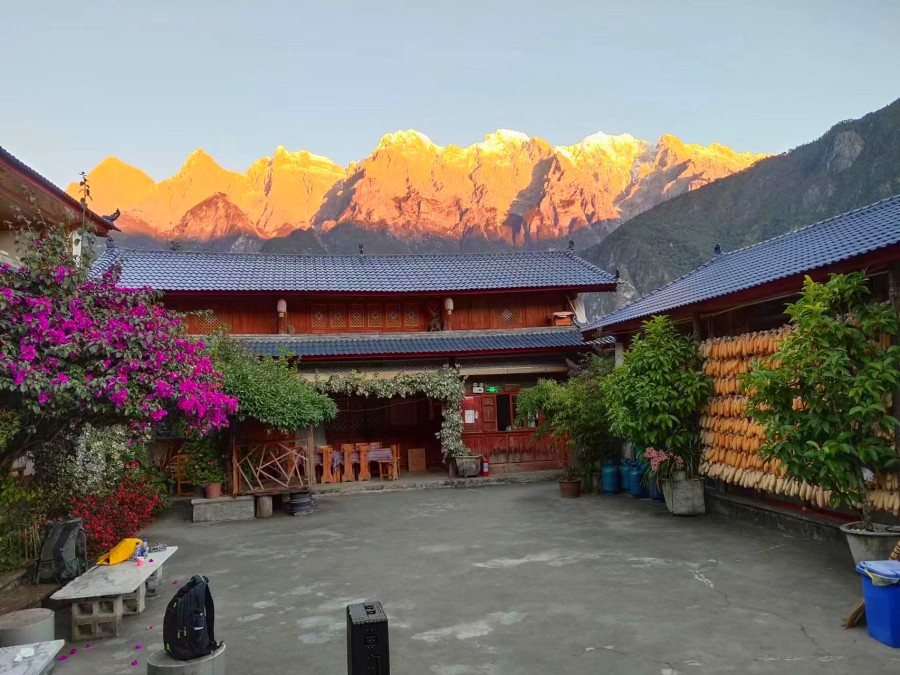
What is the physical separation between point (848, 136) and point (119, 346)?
61.3 meters

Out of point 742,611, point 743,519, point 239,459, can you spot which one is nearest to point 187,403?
point 742,611

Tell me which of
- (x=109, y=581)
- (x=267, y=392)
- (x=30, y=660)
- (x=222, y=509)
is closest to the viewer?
(x=30, y=660)

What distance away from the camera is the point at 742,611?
22.0ft

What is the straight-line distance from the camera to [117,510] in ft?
34.3

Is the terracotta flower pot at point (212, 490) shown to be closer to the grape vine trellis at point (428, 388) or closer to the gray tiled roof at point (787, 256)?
the grape vine trellis at point (428, 388)

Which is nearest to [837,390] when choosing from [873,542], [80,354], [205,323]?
[873,542]

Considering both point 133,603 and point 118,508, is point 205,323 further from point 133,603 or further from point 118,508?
point 133,603

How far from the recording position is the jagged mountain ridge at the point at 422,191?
76.7 metres

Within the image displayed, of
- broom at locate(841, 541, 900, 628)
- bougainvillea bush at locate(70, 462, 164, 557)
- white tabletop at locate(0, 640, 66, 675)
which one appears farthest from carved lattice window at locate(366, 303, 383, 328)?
broom at locate(841, 541, 900, 628)

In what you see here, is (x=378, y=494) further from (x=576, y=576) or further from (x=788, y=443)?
(x=788, y=443)

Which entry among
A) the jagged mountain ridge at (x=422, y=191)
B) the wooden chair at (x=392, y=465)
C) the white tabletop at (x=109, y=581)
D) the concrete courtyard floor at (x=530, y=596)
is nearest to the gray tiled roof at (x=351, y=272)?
the wooden chair at (x=392, y=465)

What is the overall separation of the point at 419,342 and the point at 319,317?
318cm

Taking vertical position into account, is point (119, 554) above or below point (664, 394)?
below

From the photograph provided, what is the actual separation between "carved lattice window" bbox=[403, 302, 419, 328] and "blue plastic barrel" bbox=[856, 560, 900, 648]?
1581 cm
